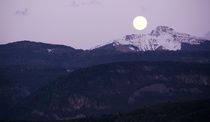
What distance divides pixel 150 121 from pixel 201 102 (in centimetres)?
2065

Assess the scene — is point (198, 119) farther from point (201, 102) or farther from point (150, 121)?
point (201, 102)

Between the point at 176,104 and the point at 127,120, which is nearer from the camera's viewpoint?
the point at 127,120

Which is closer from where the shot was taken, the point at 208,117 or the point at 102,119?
the point at 208,117

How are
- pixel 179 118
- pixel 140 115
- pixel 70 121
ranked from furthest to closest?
pixel 70 121 < pixel 140 115 < pixel 179 118

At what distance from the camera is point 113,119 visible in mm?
158000

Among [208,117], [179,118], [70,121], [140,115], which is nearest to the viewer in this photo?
[208,117]

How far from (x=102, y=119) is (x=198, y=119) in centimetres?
4367

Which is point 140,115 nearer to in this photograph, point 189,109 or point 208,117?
point 189,109

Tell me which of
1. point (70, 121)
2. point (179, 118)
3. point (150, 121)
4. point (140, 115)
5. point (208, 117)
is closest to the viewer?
point (208, 117)

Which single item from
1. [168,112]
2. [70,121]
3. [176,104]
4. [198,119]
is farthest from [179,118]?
[70,121]

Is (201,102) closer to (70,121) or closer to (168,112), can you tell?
(168,112)

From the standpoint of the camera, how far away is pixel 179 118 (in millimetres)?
132500

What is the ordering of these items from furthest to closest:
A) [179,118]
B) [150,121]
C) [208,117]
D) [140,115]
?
[140,115] < [150,121] < [179,118] < [208,117]

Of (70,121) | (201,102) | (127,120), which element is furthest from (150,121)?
(70,121)
